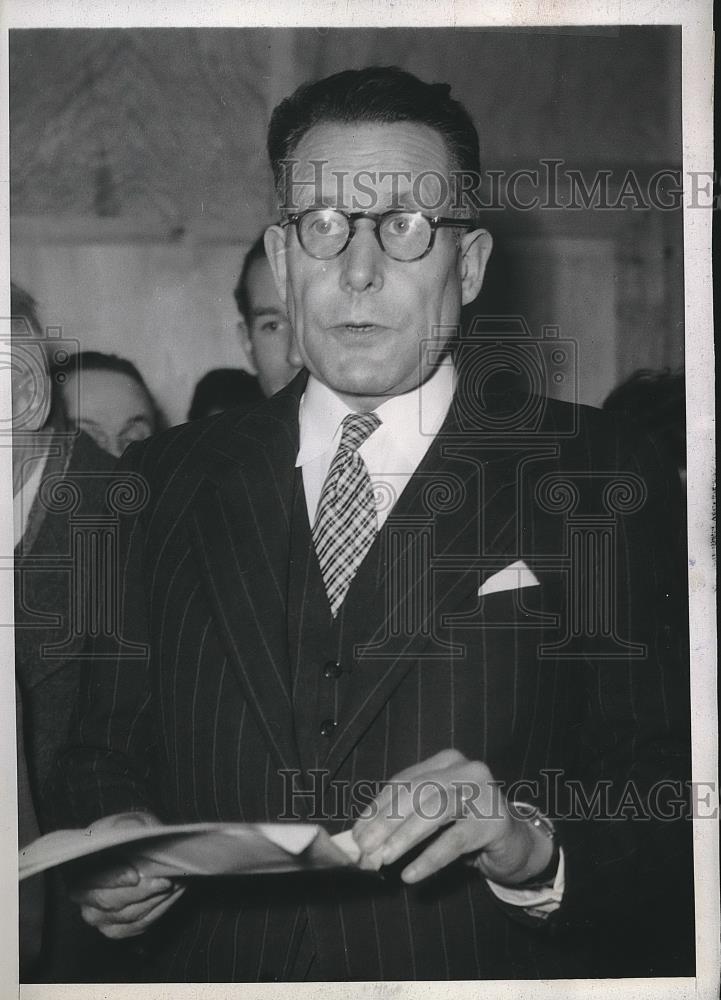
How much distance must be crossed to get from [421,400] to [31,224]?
0.57 meters

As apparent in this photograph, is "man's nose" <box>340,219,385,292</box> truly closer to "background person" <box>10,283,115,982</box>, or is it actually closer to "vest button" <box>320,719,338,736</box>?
"background person" <box>10,283,115,982</box>

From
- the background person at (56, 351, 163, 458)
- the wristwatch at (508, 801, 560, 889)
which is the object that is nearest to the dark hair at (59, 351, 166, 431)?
the background person at (56, 351, 163, 458)

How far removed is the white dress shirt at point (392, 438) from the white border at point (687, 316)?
23 centimetres

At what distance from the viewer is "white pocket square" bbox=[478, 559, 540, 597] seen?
1.24 metres

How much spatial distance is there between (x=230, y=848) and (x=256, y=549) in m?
0.39

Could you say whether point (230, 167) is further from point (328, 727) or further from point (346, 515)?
point (328, 727)

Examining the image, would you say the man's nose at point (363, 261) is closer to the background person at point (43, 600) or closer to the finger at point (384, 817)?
the background person at point (43, 600)

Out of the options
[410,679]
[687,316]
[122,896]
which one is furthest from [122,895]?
[687,316]

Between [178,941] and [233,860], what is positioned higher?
[233,860]

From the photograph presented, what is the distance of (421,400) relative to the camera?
124 cm

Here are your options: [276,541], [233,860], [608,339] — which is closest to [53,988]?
[233,860]

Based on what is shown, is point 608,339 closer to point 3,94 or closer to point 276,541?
point 276,541

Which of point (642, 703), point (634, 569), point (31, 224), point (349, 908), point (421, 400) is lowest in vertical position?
point (349, 908)

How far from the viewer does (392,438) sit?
1.23 m
